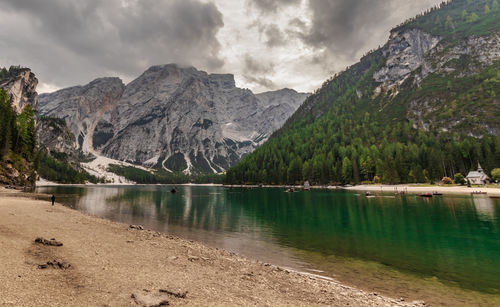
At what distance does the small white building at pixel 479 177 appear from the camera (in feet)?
361

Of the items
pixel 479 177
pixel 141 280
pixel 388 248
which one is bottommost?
pixel 388 248

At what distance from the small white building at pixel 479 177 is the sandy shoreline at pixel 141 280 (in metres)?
138

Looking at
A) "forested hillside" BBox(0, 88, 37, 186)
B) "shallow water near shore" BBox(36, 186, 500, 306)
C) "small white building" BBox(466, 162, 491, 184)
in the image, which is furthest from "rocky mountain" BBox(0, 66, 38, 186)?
"small white building" BBox(466, 162, 491, 184)

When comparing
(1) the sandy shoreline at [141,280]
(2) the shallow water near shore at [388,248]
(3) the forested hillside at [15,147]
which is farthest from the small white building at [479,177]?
(3) the forested hillside at [15,147]

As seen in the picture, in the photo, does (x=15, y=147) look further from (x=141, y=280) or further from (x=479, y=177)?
(x=479, y=177)

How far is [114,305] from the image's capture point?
899 centimetres

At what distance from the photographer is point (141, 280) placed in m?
12.4

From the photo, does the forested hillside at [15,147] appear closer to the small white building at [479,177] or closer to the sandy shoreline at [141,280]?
the sandy shoreline at [141,280]

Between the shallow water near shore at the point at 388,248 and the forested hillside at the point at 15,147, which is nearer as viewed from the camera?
the shallow water near shore at the point at 388,248

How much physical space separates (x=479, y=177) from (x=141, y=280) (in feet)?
488

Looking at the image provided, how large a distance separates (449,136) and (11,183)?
239319 mm

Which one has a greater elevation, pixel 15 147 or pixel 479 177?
pixel 15 147

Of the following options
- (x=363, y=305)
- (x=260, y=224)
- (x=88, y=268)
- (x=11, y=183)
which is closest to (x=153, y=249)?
(x=88, y=268)

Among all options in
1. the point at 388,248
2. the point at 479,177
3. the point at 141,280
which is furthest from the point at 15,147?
the point at 479,177
